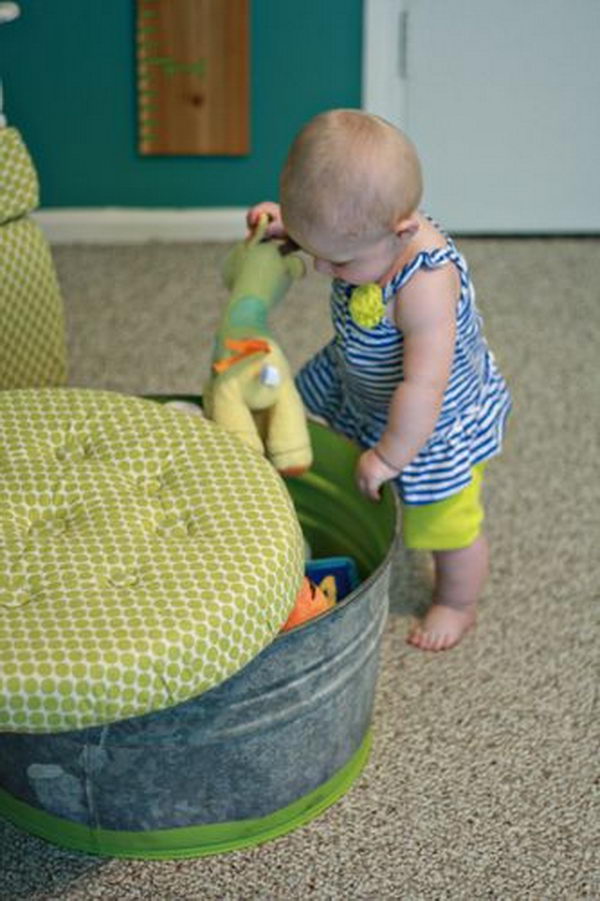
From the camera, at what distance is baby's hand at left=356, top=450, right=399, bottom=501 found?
133 centimetres

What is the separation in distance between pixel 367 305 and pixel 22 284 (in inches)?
22.0

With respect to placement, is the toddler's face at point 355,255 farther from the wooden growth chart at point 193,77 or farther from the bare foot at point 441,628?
the wooden growth chart at point 193,77

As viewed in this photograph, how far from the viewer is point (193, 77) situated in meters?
2.52

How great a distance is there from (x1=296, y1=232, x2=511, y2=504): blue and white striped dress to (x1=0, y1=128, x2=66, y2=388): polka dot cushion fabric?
0.42 meters

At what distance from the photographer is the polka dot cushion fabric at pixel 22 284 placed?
1.65 m

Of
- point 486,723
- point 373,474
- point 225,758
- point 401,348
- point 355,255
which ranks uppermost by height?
point 355,255

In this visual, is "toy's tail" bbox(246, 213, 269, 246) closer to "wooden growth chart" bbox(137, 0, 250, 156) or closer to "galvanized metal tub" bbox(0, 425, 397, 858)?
"galvanized metal tub" bbox(0, 425, 397, 858)

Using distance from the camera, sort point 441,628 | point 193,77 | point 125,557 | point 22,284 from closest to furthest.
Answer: point 125,557, point 441,628, point 22,284, point 193,77

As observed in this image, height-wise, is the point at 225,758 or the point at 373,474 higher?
the point at 373,474

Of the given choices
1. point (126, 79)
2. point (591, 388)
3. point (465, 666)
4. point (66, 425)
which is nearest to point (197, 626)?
point (66, 425)

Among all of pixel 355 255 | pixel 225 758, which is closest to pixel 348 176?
pixel 355 255

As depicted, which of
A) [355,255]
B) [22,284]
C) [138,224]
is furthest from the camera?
[138,224]

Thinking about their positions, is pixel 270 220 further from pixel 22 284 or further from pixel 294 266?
pixel 22 284

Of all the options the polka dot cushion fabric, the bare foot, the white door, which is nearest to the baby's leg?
the bare foot
